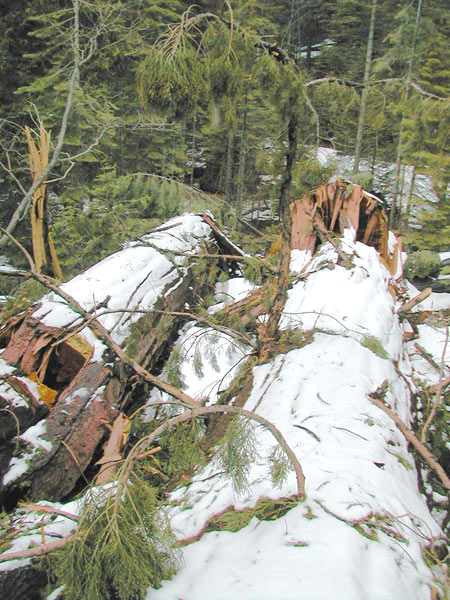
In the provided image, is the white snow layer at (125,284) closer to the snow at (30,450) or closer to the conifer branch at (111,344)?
the conifer branch at (111,344)

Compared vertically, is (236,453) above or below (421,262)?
above

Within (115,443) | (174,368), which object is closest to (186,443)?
Answer: (174,368)

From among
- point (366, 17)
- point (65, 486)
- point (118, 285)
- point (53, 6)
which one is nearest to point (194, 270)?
point (118, 285)

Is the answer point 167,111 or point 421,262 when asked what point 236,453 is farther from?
point 421,262

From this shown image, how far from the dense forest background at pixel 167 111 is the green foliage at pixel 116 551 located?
6.50 feet

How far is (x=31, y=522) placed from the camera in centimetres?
195

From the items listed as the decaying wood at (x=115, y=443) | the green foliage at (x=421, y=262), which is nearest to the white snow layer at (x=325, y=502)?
the decaying wood at (x=115, y=443)

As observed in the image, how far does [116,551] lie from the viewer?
104 cm

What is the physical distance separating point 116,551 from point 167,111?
2.10 metres

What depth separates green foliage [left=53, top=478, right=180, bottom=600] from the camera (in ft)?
3.46

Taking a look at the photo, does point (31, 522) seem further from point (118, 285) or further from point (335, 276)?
point (335, 276)

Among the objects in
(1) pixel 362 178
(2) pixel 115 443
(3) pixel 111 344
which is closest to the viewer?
(2) pixel 115 443

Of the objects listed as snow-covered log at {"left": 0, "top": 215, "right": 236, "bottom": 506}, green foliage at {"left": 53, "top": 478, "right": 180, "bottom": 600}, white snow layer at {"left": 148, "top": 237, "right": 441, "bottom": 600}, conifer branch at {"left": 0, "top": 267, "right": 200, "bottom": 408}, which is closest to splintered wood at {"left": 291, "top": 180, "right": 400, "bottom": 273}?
snow-covered log at {"left": 0, "top": 215, "right": 236, "bottom": 506}

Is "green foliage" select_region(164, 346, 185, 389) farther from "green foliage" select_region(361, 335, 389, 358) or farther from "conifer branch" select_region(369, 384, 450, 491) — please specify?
"green foliage" select_region(361, 335, 389, 358)
